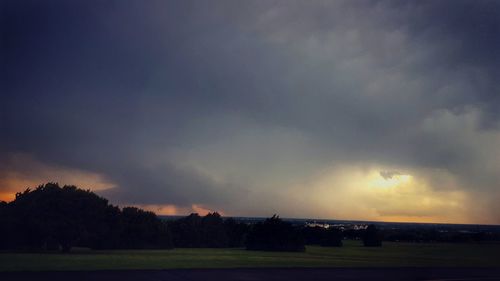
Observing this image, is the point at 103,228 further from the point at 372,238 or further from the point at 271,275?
the point at 372,238

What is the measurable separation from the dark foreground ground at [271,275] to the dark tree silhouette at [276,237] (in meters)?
16.7

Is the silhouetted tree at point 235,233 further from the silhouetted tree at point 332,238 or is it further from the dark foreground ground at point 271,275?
the dark foreground ground at point 271,275

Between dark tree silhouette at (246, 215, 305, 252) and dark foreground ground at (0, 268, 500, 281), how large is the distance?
1666 cm

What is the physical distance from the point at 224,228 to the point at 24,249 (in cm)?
1982

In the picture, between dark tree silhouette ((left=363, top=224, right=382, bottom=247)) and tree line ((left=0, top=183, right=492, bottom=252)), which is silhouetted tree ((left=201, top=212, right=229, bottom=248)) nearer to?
tree line ((left=0, top=183, right=492, bottom=252))

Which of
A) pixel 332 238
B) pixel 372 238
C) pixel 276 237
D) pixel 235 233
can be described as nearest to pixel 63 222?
pixel 276 237

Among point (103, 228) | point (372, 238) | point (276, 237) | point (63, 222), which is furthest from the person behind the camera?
point (372, 238)

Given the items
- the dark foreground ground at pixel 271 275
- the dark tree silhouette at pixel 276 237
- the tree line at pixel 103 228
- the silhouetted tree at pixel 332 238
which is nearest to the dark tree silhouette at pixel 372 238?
the silhouetted tree at pixel 332 238

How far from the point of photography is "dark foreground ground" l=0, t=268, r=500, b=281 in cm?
1967

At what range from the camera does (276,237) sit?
42.6m

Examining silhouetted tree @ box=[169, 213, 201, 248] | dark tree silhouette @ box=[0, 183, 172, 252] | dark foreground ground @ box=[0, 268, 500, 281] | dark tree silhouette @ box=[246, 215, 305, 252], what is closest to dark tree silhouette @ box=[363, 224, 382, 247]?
dark tree silhouette @ box=[246, 215, 305, 252]

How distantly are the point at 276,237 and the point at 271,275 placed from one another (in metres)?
20.8

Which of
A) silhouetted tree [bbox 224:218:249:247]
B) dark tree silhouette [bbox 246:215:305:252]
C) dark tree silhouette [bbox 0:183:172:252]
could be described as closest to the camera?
dark tree silhouette [bbox 0:183:172:252]

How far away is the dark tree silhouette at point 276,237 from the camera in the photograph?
42000mm
